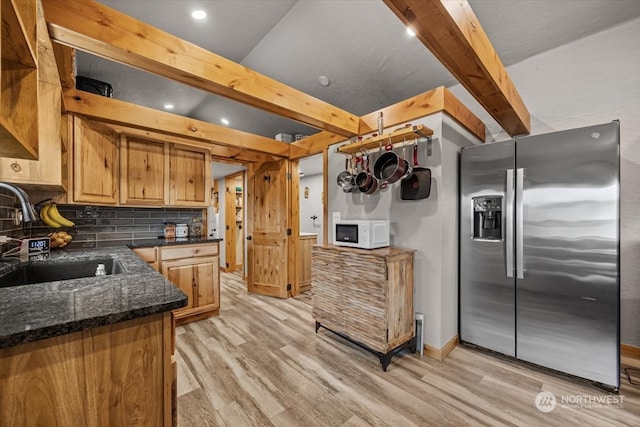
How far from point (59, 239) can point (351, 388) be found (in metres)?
2.95

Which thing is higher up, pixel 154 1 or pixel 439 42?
pixel 154 1

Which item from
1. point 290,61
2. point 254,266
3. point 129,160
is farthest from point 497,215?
point 129,160

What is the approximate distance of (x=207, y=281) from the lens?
10.3ft

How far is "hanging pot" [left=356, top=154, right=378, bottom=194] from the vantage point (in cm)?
264

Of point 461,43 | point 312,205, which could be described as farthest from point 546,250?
point 312,205

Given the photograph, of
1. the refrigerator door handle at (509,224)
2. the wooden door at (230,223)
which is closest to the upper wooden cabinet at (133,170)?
the wooden door at (230,223)

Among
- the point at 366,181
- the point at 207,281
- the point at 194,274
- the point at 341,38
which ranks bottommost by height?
the point at 207,281

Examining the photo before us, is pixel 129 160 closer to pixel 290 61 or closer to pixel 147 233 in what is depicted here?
pixel 147 233

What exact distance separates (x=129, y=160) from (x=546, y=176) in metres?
3.97

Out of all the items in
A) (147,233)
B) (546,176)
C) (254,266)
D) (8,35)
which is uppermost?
(8,35)

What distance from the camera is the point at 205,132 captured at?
2967mm

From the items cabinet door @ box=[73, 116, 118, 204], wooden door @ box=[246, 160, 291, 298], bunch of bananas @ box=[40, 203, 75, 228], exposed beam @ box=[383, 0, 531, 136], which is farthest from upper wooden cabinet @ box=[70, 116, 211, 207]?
exposed beam @ box=[383, 0, 531, 136]

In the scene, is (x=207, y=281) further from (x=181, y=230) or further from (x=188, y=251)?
(x=181, y=230)

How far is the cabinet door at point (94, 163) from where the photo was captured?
2.42 meters
